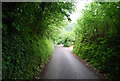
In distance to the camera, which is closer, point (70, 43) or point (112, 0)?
point (112, 0)

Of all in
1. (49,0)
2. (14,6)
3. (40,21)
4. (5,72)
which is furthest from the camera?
(40,21)

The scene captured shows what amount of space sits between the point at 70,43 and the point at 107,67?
79.4 ft

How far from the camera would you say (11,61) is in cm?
278

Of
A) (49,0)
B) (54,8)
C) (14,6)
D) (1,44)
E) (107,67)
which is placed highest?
(49,0)

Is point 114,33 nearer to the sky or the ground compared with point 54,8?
nearer to the ground

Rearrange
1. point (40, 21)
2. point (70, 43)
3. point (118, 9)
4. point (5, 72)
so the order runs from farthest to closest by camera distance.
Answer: point (70, 43), point (40, 21), point (118, 9), point (5, 72)

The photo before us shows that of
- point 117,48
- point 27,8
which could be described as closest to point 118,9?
point 117,48

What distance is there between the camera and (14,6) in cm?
260

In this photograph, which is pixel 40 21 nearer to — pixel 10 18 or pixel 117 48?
pixel 10 18

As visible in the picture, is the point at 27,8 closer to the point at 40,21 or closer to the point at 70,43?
the point at 40,21

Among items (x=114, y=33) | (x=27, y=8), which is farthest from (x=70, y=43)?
(x=27, y=8)

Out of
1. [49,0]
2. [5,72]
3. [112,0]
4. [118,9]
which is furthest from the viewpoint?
[112,0]

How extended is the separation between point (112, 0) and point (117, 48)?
2.90m

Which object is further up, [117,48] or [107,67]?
[117,48]
